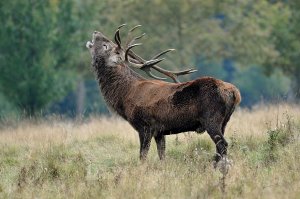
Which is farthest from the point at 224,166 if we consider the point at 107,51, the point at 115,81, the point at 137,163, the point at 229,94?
the point at 107,51

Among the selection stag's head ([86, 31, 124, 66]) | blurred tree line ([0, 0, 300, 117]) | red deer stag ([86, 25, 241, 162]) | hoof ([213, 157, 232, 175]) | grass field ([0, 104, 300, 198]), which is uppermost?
stag's head ([86, 31, 124, 66])

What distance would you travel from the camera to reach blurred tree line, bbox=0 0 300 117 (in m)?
31.5

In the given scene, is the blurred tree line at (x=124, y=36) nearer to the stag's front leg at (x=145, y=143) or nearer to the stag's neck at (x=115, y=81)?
the stag's neck at (x=115, y=81)

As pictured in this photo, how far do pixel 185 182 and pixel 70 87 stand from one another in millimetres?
27494

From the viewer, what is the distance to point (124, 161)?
11633mm

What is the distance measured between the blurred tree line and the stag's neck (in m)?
17.5

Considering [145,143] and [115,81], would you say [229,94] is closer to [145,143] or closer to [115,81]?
[145,143]

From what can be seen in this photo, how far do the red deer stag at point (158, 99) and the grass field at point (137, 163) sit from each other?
40cm

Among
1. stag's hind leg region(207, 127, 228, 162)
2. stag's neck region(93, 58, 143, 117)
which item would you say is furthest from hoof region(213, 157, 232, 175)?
stag's neck region(93, 58, 143, 117)

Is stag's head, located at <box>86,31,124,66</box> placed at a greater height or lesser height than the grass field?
greater

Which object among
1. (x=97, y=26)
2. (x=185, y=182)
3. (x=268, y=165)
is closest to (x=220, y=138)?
(x=268, y=165)

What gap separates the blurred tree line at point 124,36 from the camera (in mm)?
31516

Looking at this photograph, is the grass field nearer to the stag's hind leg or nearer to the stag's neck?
the stag's hind leg

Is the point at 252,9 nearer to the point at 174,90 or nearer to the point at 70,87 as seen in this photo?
the point at 70,87
